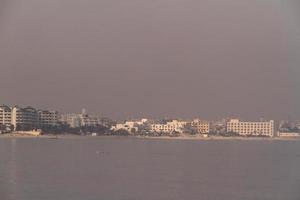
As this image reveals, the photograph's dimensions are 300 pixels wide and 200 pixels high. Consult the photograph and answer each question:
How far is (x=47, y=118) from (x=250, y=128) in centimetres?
2169

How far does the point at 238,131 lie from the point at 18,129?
79.7ft

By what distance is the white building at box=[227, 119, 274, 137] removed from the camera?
63938 mm

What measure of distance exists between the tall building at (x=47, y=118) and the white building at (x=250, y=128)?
18.7 metres

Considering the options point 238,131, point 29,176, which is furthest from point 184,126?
point 29,176

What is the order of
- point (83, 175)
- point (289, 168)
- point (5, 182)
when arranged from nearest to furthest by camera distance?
point (5, 182)
point (83, 175)
point (289, 168)

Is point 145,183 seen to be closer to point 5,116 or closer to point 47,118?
point 5,116

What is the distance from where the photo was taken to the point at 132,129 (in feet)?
199

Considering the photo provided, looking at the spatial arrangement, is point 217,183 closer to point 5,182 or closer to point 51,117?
point 5,182

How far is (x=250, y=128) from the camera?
211ft

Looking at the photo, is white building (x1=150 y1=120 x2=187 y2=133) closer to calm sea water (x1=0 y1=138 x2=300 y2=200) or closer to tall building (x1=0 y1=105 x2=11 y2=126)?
tall building (x1=0 y1=105 x2=11 y2=126)

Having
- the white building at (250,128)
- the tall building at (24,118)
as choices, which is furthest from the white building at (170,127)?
the tall building at (24,118)

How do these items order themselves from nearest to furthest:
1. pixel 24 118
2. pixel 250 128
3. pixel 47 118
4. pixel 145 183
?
1. pixel 145 183
2. pixel 24 118
3. pixel 47 118
4. pixel 250 128

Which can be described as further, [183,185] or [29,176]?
[29,176]

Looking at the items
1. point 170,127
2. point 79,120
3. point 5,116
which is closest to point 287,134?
point 170,127
